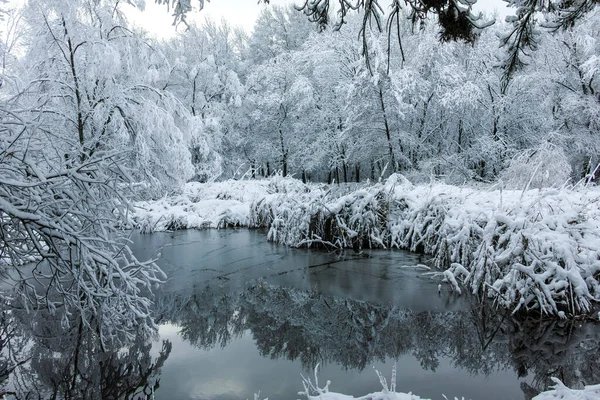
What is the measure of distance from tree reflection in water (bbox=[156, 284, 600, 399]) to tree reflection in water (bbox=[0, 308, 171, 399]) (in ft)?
2.40

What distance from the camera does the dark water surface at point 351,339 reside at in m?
3.82

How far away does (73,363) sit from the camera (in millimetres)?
4184

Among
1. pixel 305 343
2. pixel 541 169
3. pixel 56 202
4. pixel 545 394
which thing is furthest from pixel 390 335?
pixel 541 169

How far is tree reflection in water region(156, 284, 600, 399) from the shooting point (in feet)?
13.6

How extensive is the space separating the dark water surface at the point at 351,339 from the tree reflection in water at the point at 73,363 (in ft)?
0.74

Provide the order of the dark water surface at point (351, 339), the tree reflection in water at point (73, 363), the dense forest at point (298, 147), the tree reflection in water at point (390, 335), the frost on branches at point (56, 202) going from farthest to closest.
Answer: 1. the tree reflection in water at point (390, 335)
2. the dense forest at point (298, 147)
3. the dark water surface at point (351, 339)
4. the tree reflection in water at point (73, 363)
5. the frost on branches at point (56, 202)

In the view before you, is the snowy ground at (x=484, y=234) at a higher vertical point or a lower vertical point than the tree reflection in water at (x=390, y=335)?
higher

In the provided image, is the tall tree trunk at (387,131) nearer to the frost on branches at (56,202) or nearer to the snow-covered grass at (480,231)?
the snow-covered grass at (480,231)

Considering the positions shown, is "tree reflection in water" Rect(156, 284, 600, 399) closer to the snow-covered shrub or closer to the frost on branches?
the frost on branches

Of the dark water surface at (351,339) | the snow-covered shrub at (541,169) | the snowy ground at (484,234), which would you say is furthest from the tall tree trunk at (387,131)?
the dark water surface at (351,339)

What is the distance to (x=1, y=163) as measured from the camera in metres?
3.18

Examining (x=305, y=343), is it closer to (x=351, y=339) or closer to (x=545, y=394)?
(x=351, y=339)

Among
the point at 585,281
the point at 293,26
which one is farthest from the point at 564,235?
the point at 293,26

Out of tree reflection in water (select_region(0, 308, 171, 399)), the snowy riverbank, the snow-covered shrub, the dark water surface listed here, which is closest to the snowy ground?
the snowy riverbank
